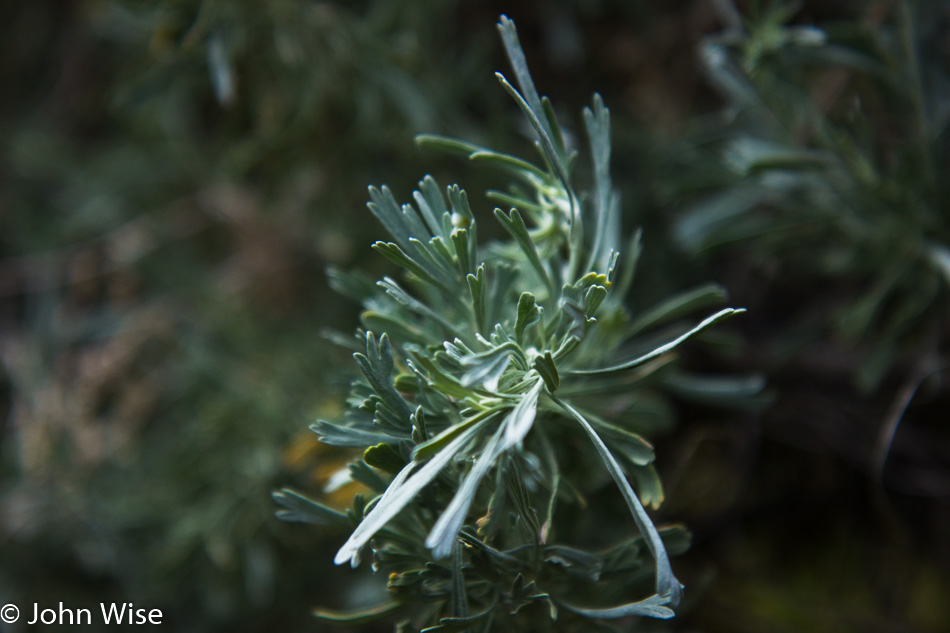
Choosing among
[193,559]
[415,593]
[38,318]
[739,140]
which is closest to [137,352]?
[38,318]

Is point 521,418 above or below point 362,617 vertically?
above

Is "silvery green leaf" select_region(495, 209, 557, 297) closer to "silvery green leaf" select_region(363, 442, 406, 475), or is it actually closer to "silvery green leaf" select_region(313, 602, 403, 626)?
"silvery green leaf" select_region(363, 442, 406, 475)

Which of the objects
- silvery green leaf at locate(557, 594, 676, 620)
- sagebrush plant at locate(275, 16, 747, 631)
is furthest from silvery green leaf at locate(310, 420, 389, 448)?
silvery green leaf at locate(557, 594, 676, 620)

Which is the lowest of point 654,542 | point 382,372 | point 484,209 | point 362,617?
point 362,617

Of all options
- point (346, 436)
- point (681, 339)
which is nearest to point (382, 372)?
point (346, 436)

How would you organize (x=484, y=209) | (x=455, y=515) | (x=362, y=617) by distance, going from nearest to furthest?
1. (x=455, y=515)
2. (x=362, y=617)
3. (x=484, y=209)

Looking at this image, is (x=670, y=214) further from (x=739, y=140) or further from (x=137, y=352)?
(x=137, y=352)

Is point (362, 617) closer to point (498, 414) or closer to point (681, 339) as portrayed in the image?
point (498, 414)
